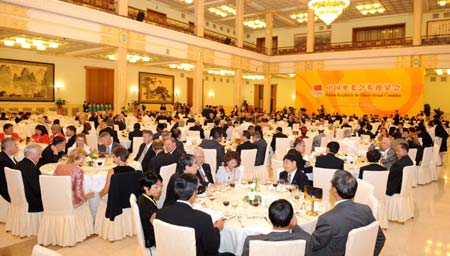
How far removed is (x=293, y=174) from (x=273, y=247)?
9.08ft

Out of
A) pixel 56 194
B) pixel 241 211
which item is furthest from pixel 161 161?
pixel 241 211

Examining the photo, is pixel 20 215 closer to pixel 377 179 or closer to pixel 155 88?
pixel 377 179

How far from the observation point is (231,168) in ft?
17.3

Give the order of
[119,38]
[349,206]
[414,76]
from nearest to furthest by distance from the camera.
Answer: [349,206], [119,38], [414,76]

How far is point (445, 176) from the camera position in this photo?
10.1 metres

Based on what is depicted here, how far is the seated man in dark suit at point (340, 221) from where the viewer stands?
2.94 metres

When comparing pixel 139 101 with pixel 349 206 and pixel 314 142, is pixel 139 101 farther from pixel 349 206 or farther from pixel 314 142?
pixel 349 206

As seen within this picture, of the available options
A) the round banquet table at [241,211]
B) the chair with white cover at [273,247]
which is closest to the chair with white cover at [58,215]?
the round banquet table at [241,211]

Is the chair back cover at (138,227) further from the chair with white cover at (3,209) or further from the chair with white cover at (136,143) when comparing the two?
the chair with white cover at (136,143)

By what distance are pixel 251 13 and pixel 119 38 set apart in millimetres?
13021

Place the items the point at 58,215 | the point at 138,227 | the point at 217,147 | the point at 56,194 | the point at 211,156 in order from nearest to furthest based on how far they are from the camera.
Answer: the point at 138,227, the point at 56,194, the point at 58,215, the point at 211,156, the point at 217,147

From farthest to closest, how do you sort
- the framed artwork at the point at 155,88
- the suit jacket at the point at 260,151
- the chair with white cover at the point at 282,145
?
the framed artwork at the point at 155,88, the chair with white cover at the point at 282,145, the suit jacket at the point at 260,151

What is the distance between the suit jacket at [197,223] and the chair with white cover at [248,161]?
438 cm

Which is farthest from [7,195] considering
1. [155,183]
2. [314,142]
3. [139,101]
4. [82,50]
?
[139,101]
